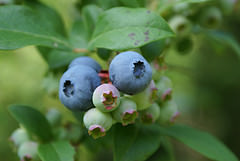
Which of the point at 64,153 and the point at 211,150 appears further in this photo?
the point at 211,150

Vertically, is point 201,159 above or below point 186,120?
below

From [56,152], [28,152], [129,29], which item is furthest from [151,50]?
[28,152]

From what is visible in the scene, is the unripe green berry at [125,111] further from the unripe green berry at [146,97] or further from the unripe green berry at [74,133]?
the unripe green berry at [74,133]

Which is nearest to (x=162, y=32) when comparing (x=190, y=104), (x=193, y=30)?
(x=193, y=30)

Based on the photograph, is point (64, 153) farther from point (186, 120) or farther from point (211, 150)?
point (186, 120)

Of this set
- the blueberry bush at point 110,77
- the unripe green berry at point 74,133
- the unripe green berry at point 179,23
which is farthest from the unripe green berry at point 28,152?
the unripe green berry at point 179,23

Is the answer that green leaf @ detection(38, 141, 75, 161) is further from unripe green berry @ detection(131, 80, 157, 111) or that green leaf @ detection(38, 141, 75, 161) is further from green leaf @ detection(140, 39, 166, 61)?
green leaf @ detection(140, 39, 166, 61)
